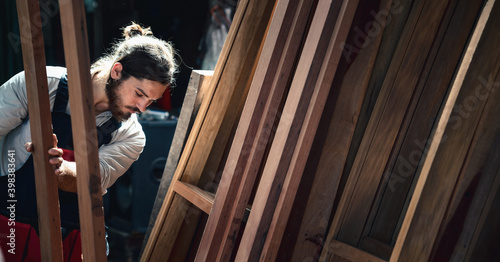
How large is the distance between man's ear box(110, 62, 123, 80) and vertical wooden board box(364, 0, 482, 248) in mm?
1151

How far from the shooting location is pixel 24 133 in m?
1.77

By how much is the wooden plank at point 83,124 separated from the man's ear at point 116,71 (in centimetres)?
72

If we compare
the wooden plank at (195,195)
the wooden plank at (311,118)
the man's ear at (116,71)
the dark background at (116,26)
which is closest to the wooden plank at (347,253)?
the wooden plank at (311,118)

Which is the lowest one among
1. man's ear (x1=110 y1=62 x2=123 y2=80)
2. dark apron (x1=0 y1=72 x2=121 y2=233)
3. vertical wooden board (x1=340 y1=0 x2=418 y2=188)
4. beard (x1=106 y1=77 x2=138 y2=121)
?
dark apron (x1=0 y1=72 x2=121 y2=233)

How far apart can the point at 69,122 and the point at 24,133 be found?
0.58 feet

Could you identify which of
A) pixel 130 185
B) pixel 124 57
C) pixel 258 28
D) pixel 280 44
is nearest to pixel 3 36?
pixel 130 185

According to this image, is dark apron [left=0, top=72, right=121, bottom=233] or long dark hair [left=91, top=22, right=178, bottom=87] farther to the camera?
long dark hair [left=91, top=22, right=178, bottom=87]

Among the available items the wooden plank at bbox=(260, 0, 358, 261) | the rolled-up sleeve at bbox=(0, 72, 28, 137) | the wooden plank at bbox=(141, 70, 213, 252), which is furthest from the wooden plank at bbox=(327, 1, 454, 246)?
the rolled-up sleeve at bbox=(0, 72, 28, 137)

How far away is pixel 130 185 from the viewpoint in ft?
12.5

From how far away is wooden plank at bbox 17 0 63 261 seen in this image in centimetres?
129

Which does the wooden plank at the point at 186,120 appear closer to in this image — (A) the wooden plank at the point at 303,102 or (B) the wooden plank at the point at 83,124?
(A) the wooden plank at the point at 303,102

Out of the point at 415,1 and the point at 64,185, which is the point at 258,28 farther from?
the point at 64,185

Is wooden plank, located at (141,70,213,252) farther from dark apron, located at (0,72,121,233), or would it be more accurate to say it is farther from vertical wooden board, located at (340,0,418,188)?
vertical wooden board, located at (340,0,418,188)

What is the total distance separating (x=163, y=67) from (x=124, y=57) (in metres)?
0.17
